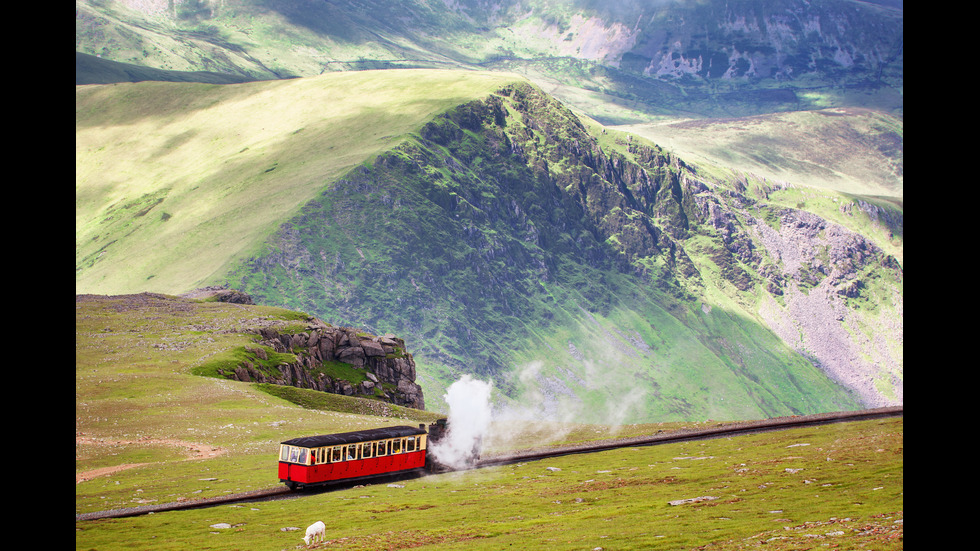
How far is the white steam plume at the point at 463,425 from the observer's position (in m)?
75.8

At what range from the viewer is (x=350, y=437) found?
65750 mm

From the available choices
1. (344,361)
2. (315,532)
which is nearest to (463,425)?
(315,532)

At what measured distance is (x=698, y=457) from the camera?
3118 inches

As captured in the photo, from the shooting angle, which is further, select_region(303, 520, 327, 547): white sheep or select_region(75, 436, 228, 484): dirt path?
select_region(75, 436, 228, 484): dirt path

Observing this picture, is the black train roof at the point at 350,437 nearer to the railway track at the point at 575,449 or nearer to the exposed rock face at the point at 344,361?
the railway track at the point at 575,449

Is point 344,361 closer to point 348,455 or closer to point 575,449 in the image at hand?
point 575,449

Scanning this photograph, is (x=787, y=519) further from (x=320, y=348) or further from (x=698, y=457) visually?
(x=320, y=348)

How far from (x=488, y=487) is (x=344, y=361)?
3758 inches

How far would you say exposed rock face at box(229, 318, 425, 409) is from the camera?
479ft

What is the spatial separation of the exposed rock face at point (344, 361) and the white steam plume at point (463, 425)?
69.1 meters

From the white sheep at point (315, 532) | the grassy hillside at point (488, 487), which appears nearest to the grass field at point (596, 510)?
the grassy hillside at point (488, 487)

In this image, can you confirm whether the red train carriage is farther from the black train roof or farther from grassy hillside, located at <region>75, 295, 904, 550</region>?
grassy hillside, located at <region>75, 295, 904, 550</region>

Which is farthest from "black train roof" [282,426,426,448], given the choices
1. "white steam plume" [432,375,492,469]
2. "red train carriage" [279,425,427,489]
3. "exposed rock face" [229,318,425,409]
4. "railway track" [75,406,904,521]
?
"exposed rock face" [229,318,425,409]

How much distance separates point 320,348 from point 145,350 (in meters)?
30.3
